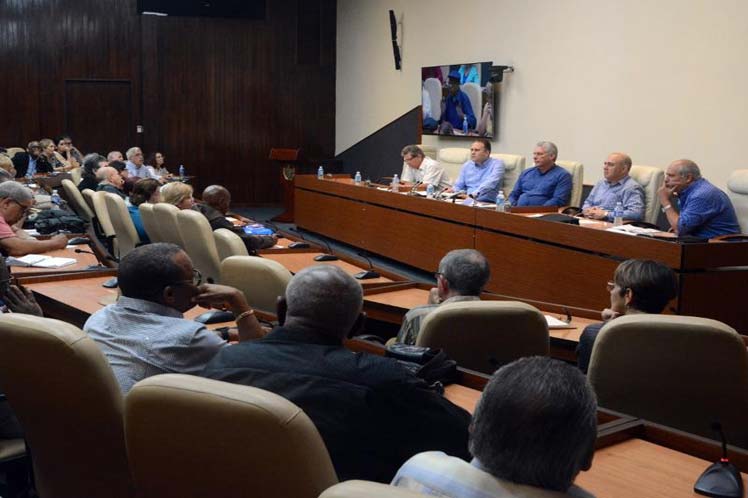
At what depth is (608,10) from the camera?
26.8 feet

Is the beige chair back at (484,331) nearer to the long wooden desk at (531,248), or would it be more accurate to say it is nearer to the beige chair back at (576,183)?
the long wooden desk at (531,248)

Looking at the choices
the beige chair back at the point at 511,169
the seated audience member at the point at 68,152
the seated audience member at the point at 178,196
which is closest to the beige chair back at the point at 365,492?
the seated audience member at the point at 178,196

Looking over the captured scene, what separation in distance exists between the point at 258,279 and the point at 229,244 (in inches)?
45.7

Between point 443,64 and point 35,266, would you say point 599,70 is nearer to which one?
point 443,64

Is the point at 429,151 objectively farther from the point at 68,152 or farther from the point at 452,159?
the point at 68,152

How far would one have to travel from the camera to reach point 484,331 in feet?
8.98

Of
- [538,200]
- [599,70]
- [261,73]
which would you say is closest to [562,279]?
[538,200]

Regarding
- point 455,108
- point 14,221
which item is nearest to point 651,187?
point 455,108

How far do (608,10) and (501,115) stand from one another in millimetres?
1858

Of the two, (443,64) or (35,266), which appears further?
(443,64)

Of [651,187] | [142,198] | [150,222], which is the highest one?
[651,187]

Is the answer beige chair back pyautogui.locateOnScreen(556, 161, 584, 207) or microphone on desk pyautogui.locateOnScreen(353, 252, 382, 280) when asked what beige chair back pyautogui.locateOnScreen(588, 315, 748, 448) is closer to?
microphone on desk pyautogui.locateOnScreen(353, 252, 382, 280)

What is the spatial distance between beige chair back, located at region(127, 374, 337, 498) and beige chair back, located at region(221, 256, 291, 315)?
1.60m

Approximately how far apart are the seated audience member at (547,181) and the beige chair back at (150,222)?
3.59m
